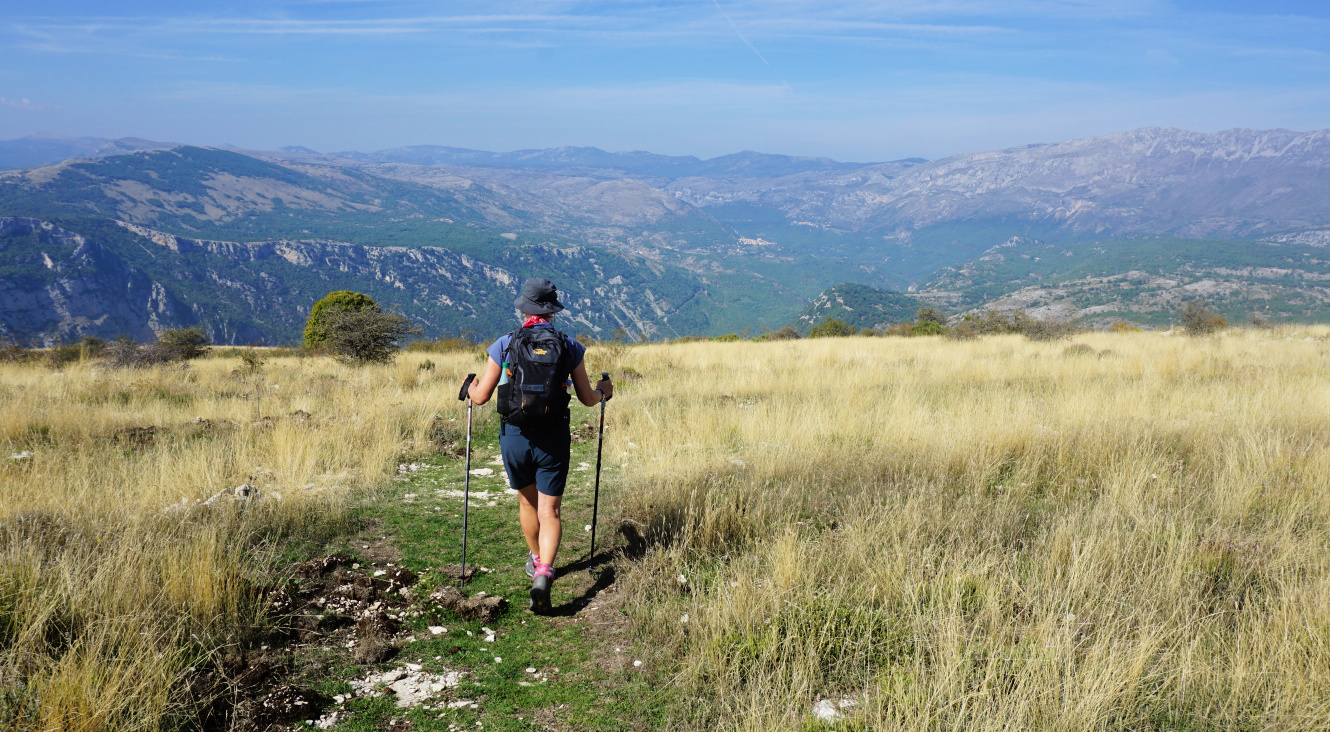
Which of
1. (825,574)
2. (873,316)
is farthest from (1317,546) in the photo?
(873,316)

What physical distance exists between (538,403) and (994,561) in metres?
2.98

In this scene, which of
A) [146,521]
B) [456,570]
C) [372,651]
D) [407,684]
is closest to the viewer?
[407,684]

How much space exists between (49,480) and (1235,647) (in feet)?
28.1

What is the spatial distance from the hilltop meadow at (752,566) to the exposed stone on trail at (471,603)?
0.09m

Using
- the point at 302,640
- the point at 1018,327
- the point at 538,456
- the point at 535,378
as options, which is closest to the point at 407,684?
the point at 302,640

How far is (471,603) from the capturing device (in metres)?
4.24

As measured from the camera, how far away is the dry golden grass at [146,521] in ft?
9.42

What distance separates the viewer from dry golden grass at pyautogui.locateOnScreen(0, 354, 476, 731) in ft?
9.42

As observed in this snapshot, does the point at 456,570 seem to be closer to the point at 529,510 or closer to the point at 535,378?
the point at 529,510

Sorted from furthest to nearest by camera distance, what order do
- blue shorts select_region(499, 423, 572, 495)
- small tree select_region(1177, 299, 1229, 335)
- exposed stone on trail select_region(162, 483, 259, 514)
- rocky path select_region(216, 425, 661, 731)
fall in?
1. small tree select_region(1177, 299, 1229, 335)
2. exposed stone on trail select_region(162, 483, 259, 514)
3. blue shorts select_region(499, 423, 572, 495)
4. rocky path select_region(216, 425, 661, 731)

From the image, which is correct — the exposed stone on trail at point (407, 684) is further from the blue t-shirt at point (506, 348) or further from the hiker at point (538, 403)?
the blue t-shirt at point (506, 348)

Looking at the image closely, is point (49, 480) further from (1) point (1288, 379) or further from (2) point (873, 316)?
(2) point (873, 316)

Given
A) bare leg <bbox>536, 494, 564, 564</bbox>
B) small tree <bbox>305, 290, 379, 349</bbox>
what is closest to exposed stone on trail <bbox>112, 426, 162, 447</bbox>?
bare leg <bbox>536, 494, 564, 564</bbox>

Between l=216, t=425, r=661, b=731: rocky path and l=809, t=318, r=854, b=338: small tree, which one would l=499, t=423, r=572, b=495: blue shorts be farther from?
l=809, t=318, r=854, b=338: small tree
